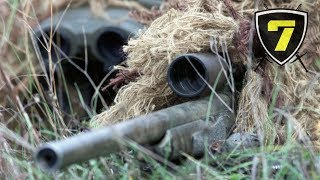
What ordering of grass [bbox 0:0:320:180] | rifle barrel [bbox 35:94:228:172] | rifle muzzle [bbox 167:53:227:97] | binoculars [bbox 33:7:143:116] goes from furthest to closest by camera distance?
binoculars [bbox 33:7:143:116]
rifle muzzle [bbox 167:53:227:97]
grass [bbox 0:0:320:180]
rifle barrel [bbox 35:94:228:172]

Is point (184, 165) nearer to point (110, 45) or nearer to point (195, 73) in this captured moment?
point (195, 73)

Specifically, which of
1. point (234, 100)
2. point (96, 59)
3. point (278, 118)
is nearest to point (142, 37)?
point (234, 100)

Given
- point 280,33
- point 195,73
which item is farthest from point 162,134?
point 280,33

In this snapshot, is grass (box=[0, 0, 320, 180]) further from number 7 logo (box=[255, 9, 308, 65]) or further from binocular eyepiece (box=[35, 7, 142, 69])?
binocular eyepiece (box=[35, 7, 142, 69])

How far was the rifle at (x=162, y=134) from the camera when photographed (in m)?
1.49

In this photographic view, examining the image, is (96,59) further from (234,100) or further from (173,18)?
(234,100)

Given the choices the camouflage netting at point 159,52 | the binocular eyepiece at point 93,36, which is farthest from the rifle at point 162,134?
the binocular eyepiece at point 93,36

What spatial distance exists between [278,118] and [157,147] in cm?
50

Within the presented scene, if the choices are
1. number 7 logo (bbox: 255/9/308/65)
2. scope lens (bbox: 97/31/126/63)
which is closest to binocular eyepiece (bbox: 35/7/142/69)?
scope lens (bbox: 97/31/126/63)

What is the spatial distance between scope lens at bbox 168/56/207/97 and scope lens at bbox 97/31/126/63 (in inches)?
33.7

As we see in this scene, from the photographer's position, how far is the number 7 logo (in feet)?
7.23

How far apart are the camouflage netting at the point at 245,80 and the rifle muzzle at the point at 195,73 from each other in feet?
0.15

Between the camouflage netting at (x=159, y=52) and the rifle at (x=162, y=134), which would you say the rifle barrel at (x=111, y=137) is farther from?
the camouflage netting at (x=159, y=52)

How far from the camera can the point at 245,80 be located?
223 centimetres
